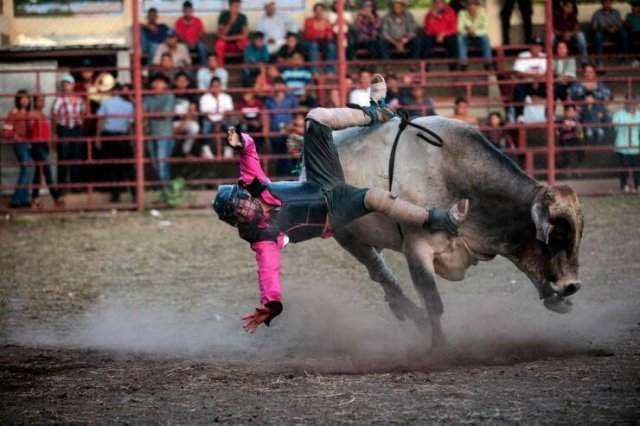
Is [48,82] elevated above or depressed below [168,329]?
above

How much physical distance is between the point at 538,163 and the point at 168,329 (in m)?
9.46

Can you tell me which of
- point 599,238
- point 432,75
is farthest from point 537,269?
point 432,75

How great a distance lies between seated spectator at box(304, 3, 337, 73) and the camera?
16.6 m

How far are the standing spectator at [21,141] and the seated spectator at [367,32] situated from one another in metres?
4.61

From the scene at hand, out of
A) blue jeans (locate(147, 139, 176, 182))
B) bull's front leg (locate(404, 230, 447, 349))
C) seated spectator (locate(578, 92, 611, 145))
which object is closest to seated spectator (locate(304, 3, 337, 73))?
blue jeans (locate(147, 139, 176, 182))

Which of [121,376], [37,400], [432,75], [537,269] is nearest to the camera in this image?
[37,400]

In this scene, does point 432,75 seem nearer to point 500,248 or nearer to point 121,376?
point 500,248

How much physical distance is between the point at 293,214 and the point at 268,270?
1.48ft

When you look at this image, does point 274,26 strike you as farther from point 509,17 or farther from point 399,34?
point 509,17

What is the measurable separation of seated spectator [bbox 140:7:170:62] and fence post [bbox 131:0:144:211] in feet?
4.01

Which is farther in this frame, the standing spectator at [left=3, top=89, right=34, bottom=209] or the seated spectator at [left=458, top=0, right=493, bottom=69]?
the seated spectator at [left=458, top=0, right=493, bottom=69]

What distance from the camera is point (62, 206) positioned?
627 inches

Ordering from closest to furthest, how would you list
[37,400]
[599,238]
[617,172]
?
[37,400]
[599,238]
[617,172]

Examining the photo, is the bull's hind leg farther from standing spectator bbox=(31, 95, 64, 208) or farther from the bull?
standing spectator bbox=(31, 95, 64, 208)
